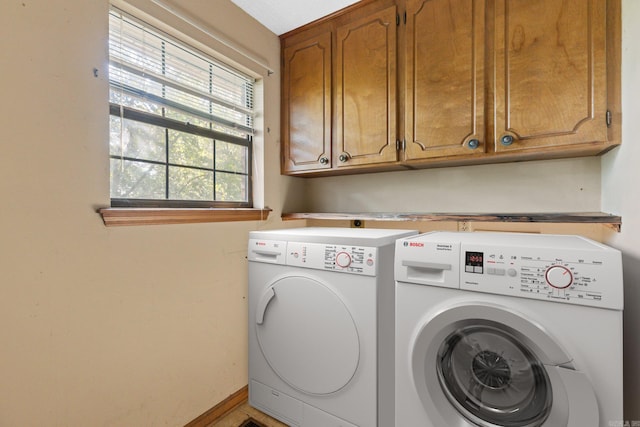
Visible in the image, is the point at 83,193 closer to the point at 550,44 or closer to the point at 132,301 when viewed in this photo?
the point at 132,301

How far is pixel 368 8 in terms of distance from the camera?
1.69 metres

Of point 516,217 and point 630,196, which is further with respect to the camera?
point 516,217

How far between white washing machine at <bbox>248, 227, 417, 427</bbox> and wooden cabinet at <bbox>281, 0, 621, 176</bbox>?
1.92ft

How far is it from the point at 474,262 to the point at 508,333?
0.26m

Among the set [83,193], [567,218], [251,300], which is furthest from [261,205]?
[567,218]

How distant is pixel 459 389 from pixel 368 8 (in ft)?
6.44

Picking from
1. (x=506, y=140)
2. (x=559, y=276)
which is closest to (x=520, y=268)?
(x=559, y=276)

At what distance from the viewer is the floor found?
1.56m

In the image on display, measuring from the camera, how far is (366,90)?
171 cm

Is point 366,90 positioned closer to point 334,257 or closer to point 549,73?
point 549,73

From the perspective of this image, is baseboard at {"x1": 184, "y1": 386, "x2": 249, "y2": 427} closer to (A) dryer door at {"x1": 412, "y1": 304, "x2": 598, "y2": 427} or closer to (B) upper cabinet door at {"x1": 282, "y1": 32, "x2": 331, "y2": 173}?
(A) dryer door at {"x1": 412, "y1": 304, "x2": 598, "y2": 427}

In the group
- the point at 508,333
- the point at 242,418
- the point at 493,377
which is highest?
the point at 508,333

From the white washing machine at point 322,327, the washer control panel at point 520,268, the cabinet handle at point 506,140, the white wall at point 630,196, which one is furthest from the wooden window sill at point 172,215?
the white wall at point 630,196

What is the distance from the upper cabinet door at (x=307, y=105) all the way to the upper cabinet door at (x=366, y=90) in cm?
8
